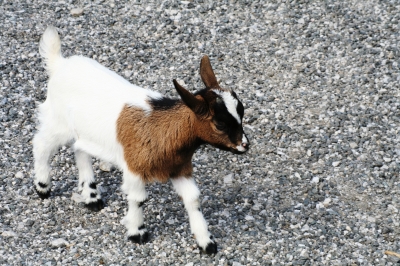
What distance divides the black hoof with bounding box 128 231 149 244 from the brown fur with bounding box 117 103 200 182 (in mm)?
722

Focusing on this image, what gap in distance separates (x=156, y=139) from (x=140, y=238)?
1.19m

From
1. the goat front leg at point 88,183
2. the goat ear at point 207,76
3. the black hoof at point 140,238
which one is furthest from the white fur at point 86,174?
the goat ear at point 207,76

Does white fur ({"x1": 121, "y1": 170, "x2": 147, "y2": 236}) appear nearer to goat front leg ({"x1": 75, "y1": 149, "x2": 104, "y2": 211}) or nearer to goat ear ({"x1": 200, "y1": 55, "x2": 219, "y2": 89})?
goat front leg ({"x1": 75, "y1": 149, "x2": 104, "y2": 211})

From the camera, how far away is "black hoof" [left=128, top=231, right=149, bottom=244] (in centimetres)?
652

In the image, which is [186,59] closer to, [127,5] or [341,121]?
[127,5]

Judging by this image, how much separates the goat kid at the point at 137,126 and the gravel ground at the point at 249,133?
0.54 m

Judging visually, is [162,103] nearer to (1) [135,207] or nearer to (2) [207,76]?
(2) [207,76]

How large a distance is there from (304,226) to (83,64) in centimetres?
280

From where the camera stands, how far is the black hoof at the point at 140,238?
6523 mm

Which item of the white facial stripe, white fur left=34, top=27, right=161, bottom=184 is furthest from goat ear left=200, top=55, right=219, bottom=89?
white fur left=34, top=27, right=161, bottom=184

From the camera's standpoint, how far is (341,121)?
8.23 meters

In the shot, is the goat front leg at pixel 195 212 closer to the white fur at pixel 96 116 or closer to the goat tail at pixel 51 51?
the white fur at pixel 96 116

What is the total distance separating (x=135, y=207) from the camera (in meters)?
6.34

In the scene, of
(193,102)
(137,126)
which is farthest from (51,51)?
(193,102)
